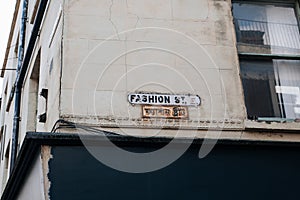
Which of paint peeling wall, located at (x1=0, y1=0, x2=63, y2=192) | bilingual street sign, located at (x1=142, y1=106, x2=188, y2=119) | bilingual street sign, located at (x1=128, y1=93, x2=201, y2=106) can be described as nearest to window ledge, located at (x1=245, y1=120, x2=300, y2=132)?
bilingual street sign, located at (x1=128, y1=93, x2=201, y2=106)

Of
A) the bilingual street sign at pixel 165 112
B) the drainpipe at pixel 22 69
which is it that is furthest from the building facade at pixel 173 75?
the drainpipe at pixel 22 69

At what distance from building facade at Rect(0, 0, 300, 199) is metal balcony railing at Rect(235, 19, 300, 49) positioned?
2 centimetres

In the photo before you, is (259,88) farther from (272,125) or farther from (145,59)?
(145,59)

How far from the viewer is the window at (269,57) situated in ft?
22.7

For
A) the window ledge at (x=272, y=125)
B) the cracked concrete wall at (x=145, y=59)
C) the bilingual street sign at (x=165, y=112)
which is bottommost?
the window ledge at (x=272, y=125)

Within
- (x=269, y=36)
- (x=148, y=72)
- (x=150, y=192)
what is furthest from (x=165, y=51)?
(x=150, y=192)

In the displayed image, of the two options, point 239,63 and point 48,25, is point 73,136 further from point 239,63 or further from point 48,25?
point 48,25

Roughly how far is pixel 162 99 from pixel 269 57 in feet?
6.70

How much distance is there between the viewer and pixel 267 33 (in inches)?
295

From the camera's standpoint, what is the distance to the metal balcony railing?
24.2 ft

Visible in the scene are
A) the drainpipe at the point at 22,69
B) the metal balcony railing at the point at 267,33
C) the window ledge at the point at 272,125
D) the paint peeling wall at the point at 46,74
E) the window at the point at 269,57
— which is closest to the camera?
the window ledge at the point at 272,125

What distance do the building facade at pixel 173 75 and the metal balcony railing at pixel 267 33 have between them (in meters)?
0.02

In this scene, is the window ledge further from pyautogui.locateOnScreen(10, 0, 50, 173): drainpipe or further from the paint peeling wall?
pyautogui.locateOnScreen(10, 0, 50, 173): drainpipe

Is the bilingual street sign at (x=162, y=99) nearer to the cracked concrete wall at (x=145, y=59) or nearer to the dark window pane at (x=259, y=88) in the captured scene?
the cracked concrete wall at (x=145, y=59)
